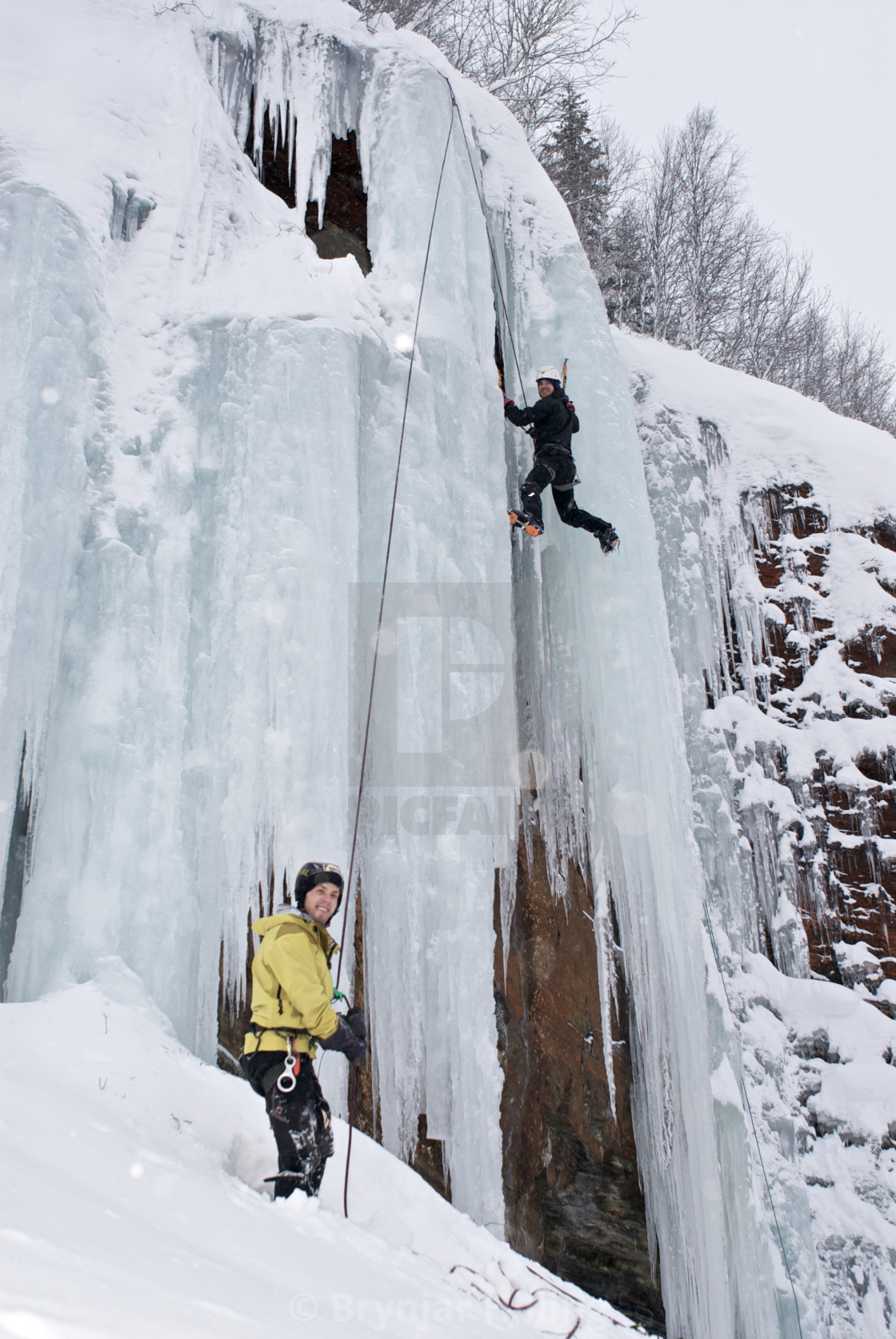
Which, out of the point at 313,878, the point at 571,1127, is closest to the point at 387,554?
the point at 313,878

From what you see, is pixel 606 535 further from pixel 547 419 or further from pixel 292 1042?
pixel 292 1042

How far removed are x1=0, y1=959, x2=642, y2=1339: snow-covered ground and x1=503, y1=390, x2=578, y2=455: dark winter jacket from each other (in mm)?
3068

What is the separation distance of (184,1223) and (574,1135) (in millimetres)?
3241

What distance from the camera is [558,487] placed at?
14.1 feet

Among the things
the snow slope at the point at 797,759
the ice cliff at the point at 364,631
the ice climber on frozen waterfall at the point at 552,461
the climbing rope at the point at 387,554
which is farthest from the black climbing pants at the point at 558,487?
the snow slope at the point at 797,759

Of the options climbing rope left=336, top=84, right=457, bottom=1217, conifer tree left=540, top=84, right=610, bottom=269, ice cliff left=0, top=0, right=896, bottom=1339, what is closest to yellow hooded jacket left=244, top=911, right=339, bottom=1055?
climbing rope left=336, top=84, right=457, bottom=1217

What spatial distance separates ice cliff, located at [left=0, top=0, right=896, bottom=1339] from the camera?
310 cm

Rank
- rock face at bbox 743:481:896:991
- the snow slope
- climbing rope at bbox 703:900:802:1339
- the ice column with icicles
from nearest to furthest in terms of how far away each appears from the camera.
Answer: the ice column with icicles, climbing rope at bbox 703:900:802:1339, the snow slope, rock face at bbox 743:481:896:991

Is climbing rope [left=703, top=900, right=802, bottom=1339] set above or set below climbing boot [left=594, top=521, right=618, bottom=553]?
below

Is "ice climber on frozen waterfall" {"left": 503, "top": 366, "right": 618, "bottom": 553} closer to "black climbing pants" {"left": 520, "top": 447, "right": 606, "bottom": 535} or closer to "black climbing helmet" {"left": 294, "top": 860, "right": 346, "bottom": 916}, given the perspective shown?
"black climbing pants" {"left": 520, "top": 447, "right": 606, "bottom": 535}

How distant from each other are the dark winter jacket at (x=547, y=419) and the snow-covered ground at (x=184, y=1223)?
3.07 meters

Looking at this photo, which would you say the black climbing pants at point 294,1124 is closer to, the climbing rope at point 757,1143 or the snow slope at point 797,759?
the climbing rope at point 757,1143

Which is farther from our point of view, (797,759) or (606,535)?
(797,759)

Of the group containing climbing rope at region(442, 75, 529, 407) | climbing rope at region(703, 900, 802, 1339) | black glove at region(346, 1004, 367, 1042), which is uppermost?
climbing rope at region(442, 75, 529, 407)
